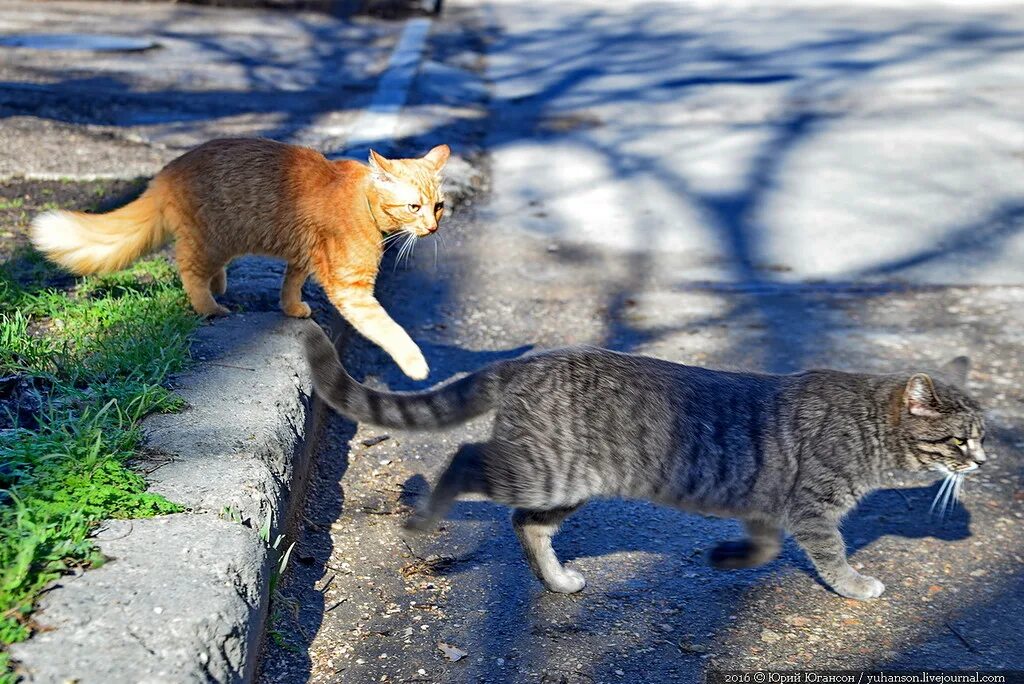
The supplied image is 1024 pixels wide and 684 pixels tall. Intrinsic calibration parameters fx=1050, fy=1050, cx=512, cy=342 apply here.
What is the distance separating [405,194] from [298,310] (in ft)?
2.42

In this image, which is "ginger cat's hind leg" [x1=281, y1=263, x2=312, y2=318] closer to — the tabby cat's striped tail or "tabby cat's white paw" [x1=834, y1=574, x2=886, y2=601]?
the tabby cat's striped tail

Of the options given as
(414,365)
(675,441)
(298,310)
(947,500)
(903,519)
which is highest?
(675,441)

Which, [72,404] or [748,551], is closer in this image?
[748,551]

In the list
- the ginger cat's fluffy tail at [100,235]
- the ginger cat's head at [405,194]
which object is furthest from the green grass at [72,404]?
the ginger cat's head at [405,194]

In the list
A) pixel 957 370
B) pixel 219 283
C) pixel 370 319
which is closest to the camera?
pixel 957 370

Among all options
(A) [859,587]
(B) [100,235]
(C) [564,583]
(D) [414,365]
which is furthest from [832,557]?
(B) [100,235]

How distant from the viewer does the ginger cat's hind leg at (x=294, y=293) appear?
4781mm

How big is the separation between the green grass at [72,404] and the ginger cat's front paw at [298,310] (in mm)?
452

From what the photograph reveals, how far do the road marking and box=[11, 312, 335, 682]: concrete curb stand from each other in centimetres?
375

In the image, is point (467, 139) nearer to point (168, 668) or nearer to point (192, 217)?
point (192, 217)

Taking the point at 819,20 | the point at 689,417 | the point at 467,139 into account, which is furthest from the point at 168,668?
Answer: the point at 819,20

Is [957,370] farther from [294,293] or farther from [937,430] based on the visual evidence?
[294,293]

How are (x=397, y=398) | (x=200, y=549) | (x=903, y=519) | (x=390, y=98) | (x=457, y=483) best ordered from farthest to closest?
(x=390, y=98)
(x=903, y=519)
(x=397, y=398)
(x=457, y=483)
(x=200, y=549)

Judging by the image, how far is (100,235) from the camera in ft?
15.1
